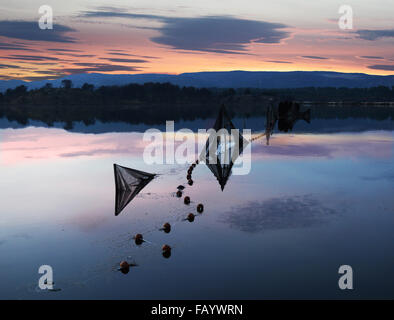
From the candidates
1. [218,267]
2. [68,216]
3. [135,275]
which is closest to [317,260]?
[218,267]

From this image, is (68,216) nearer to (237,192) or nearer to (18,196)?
(18,196)

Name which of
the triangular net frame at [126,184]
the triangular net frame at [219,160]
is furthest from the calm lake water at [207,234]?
the triangular net frame at [219,160]

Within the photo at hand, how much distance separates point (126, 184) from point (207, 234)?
976cm

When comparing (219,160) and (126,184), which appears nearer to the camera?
(126,184)

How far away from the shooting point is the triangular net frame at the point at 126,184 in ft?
121

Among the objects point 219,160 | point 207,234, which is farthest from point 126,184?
point 219,160

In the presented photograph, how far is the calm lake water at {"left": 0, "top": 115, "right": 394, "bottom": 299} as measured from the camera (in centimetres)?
2441

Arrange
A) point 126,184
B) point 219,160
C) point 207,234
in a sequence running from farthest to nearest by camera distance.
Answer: point 219,160
point 126,184
point 207,234

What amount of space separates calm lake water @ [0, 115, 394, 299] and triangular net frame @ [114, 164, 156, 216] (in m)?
1.01

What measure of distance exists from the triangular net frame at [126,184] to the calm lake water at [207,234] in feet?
3.31

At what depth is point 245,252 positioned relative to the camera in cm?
2875

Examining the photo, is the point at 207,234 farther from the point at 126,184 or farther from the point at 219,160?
the point at 219,160

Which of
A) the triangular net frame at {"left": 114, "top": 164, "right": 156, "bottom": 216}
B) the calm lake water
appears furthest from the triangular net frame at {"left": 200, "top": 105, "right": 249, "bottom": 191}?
the triangular net frame at {"left": 114, "top": 164, "right": 156, "bottom": 216}

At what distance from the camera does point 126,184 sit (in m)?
38.3
